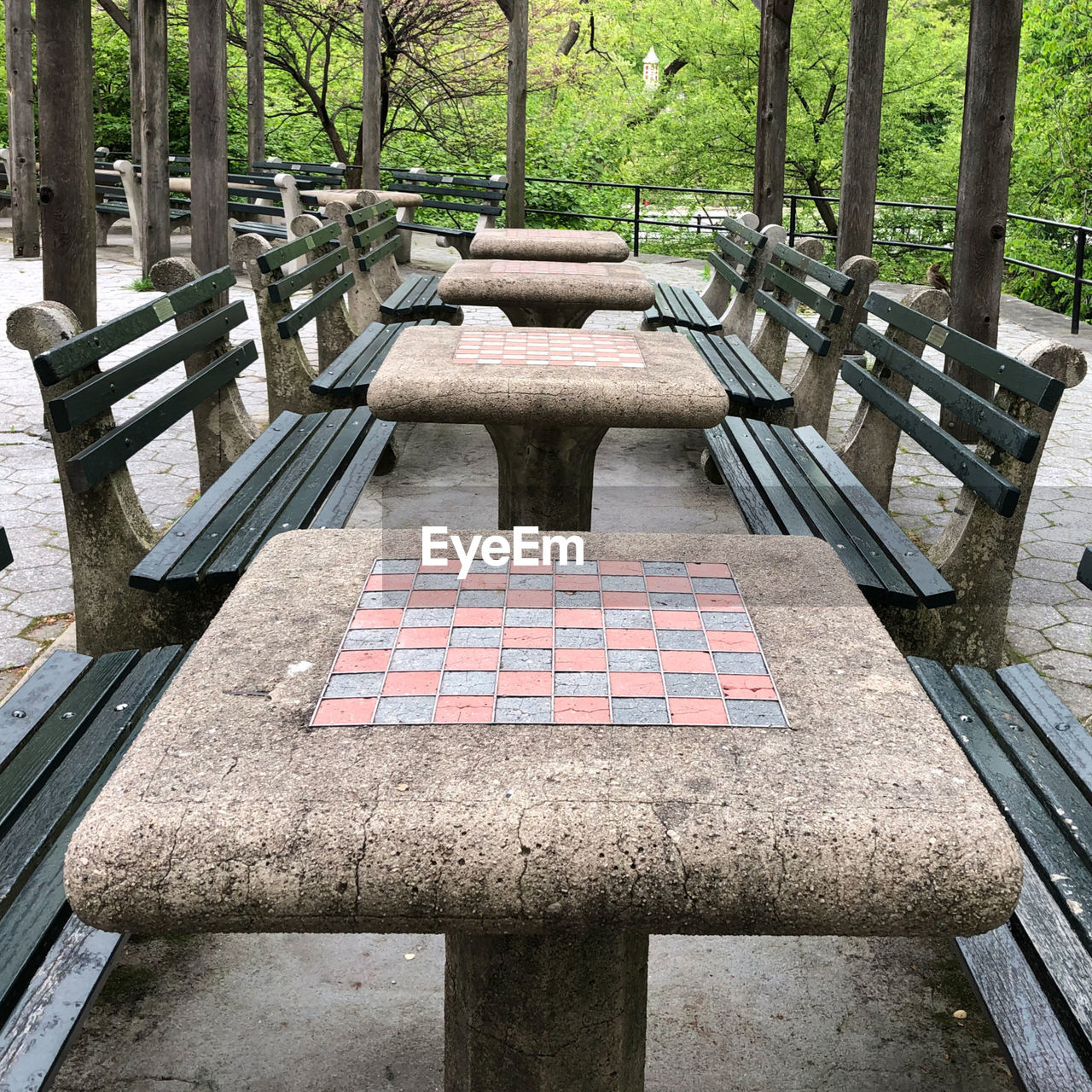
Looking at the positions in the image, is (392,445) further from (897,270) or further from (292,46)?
(897,270)

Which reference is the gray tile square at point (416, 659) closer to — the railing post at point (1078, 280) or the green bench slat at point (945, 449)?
the green bench slat at point (945, 449)

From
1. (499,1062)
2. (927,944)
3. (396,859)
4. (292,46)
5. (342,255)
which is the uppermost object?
(292,46)

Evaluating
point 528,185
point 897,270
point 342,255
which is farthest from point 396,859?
point 897,270

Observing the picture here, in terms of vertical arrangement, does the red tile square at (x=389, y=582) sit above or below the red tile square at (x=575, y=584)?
below

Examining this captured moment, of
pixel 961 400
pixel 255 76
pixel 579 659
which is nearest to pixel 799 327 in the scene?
pixel 961 400

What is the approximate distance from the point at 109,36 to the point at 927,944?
72.3ft

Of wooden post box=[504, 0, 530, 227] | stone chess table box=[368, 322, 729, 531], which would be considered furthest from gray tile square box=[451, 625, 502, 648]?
wooden post box=[504, 0, 530, 227]

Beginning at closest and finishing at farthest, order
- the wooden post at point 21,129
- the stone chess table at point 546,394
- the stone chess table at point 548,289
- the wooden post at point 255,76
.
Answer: the stone chess table at point 546,394 < the stone chess table at point 548,289 < the wooden post at point 21,129 < the wooden post at point 255,76

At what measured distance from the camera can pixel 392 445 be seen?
6.05 metres

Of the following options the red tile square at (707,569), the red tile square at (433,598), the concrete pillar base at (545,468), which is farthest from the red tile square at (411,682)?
the concrete pillar base at (545,468)

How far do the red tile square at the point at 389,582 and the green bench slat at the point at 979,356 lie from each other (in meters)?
1.45

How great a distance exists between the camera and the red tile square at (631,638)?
174cm

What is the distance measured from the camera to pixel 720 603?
192 centimetres

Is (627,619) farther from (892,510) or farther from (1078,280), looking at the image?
(1078,280)
